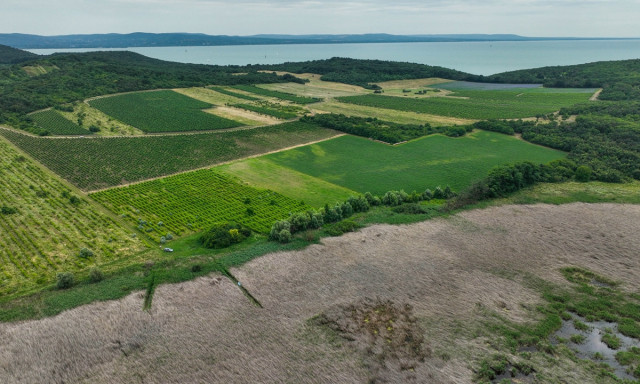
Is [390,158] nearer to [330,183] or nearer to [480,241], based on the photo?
[330,183]

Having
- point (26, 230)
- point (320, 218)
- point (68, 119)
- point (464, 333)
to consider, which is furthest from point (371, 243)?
point (68, 119)

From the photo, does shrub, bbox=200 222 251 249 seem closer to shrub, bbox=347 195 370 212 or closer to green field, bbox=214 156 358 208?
green field, bbox=214 156 358 208

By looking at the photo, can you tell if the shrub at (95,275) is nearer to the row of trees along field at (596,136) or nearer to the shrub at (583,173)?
the shrub at (583,173)

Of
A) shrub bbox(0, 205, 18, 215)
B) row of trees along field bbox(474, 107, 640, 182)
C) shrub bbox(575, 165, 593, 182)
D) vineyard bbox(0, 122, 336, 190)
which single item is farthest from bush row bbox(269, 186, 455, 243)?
shrub bbox(0, 205, 18, 215)

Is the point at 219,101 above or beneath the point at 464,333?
above

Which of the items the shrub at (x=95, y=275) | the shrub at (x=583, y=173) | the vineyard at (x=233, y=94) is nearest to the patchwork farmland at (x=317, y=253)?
the shrub at (x=583, y=173)

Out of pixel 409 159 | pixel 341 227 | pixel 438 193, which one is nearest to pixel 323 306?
pixel 341 227

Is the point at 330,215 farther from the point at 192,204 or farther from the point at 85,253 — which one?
the point at 85,253
